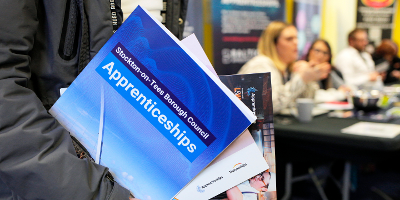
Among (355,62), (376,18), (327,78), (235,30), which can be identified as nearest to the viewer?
(235,30)

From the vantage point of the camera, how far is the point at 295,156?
79.0 inches

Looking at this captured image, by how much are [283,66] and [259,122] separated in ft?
6.83

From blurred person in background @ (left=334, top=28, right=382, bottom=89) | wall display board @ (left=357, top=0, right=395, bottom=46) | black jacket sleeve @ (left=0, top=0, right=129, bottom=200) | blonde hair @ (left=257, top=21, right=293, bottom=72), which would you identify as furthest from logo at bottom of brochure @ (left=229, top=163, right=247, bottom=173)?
wall display board @ (left=357, top=0, right=395, bottom=46)

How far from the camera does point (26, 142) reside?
0.53 metres

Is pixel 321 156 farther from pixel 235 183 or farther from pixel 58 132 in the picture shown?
pixel 58 132

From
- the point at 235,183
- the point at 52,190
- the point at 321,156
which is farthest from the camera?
the point at 321,156

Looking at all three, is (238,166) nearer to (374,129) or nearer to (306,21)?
(374,129)

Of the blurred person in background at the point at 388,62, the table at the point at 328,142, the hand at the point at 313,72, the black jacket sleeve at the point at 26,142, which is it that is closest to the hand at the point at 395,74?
the blurred person in background at the point at 388,62

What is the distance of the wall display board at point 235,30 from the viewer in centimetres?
286

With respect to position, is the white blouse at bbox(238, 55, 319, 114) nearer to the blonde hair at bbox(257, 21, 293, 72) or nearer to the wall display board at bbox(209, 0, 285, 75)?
the blonde hair at bbox(257, 21, 293, 72)

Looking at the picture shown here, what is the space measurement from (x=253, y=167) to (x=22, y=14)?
0.57 meters

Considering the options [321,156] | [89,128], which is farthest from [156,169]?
[321,156]

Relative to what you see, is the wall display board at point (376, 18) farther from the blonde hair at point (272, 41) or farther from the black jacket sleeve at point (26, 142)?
the black jacket sleeve at point (26, 142)

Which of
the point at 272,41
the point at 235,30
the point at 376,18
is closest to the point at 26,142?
the point at 272,41
